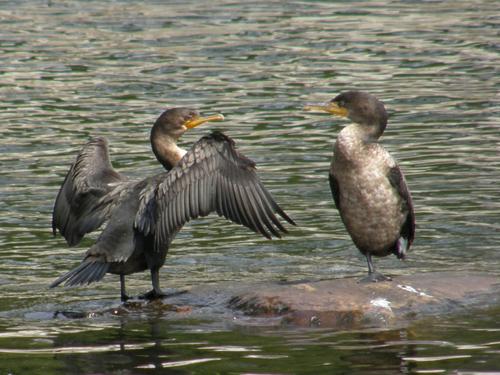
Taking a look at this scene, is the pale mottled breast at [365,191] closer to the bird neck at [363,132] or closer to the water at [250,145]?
the bird neck at [363,132]

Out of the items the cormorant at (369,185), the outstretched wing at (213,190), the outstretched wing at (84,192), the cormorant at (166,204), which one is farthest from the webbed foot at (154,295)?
the cormorant at (369,185)

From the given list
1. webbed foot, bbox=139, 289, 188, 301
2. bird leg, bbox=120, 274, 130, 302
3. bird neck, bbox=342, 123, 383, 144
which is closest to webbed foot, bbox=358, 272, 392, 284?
bird neck, bbox=342, 123, 383, 144

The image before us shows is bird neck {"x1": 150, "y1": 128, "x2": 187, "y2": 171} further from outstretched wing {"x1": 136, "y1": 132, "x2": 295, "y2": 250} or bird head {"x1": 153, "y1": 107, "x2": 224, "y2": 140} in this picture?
outstretched wing {"x1": 136, "y1": 132, "x2": 295, "y2": 250}

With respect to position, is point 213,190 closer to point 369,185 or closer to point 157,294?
point 157,294

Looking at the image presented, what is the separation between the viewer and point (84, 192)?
9.44 metres

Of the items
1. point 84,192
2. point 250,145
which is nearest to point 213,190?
point 84,192

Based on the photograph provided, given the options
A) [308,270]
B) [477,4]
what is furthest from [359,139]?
[477,4]

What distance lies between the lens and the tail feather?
28.1 feet

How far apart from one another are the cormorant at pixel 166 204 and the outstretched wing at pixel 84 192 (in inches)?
0.4

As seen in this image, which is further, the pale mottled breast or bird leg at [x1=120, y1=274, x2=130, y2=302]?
bird leg at [x1=120, y1=274, x2=130, y2=302]

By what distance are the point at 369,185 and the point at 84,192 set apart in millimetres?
2065

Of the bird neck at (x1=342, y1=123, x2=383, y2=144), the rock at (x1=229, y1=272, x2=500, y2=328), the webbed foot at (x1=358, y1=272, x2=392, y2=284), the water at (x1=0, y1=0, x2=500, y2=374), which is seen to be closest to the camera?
the water at (x1=0, y1=0, x2=500, y2=374)

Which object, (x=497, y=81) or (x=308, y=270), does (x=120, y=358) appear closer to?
(x=308, y=270)

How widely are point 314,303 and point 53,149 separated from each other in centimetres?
703
